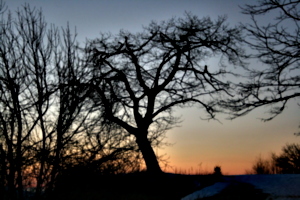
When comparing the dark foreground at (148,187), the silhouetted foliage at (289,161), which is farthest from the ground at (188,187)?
the silhouetted foliage at (289,161)

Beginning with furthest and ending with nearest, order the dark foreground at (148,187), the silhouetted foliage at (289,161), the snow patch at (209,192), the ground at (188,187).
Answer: the silhouetted foliage at (289,161) → the dark foreground at (148,187) → the snow patch at (209,192) → the ground at (188,187)

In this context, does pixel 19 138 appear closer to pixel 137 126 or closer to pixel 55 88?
pixel 55 88

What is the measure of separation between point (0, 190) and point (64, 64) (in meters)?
2.11

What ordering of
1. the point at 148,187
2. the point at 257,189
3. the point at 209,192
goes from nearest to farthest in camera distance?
the point at 257,189 → the point at 209,192 → the point at 148,187

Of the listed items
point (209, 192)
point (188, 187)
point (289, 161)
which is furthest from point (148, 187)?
point (289, 161)

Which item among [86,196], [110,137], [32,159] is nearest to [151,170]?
[86,196]

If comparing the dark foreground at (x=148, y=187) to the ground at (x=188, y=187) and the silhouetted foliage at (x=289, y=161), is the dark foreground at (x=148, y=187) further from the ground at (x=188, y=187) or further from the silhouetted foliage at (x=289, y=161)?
the silhouetted foliage at (x=289, y=161)

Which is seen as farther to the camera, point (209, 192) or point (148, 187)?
point (148, 187)

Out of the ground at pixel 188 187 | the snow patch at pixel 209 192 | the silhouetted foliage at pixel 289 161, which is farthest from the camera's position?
the silhouetted foliage at pixel 289 161

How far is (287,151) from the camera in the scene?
24.5m

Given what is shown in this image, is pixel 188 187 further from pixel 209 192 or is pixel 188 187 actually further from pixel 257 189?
pixel 257 189

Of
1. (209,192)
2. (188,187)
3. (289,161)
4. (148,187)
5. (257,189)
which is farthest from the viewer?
(289,161)

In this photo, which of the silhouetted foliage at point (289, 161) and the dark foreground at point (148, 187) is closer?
the dark foreground at point (148, 187)

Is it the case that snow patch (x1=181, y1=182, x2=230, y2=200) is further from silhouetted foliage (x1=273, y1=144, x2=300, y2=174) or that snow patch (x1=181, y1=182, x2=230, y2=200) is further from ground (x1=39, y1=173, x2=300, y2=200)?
silhouetted foliage (x1=273, y1=144, x2=300, y2=174)
